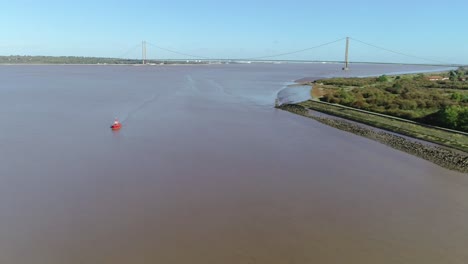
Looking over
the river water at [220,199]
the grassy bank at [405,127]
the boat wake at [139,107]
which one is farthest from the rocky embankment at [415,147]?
the boat wake at [139,107]

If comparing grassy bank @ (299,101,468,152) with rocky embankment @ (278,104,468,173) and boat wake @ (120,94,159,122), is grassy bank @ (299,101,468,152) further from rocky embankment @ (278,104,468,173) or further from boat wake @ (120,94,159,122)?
boat wake @ (120,94,159,122)

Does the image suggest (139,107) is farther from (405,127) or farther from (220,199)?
(220,199)

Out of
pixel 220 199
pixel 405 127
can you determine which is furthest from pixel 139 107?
pixel 220 199

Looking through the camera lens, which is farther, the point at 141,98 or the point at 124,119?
the point at 141,98

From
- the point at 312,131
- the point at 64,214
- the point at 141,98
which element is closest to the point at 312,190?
the point at 64,214

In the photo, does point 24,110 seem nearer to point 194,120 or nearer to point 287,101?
point 194,120

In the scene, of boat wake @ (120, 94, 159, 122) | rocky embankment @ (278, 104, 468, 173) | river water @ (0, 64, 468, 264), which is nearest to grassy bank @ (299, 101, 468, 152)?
rocky embankment @ (278, 104, 468, 173)

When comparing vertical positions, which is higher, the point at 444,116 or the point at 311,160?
the point at 444,116
